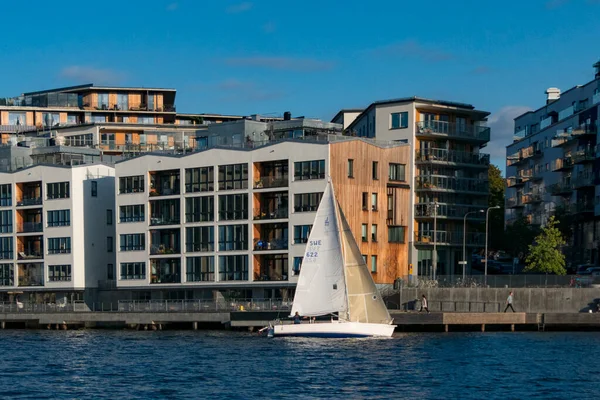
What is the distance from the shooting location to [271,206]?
117 m

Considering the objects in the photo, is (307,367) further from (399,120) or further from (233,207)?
(399,120)

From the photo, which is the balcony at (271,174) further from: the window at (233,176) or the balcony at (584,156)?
the balcony at (584,156)

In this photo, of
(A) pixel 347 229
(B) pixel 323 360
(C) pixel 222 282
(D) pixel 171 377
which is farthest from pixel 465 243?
(D) pixel 171 377

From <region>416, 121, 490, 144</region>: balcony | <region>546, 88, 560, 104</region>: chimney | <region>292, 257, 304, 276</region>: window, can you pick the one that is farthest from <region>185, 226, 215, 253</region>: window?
<region>546, 88, 560, 104</region>: chimney

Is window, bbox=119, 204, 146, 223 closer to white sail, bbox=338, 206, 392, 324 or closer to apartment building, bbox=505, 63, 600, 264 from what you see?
white sail, bbox=338, 206, 392, 324

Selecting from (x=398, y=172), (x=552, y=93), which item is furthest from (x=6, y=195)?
(x=552, y=93)

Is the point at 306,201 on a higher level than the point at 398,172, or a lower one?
lower

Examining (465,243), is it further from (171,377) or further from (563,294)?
(171,377)

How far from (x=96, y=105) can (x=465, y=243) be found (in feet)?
260

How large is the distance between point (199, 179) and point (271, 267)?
13.2 meters

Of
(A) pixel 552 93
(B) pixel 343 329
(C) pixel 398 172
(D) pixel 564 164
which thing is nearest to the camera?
(B) pixel 343 329

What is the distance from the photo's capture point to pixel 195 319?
108 meters

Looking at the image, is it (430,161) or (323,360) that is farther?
(430,161)

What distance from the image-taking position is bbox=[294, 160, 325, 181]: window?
111 metres
